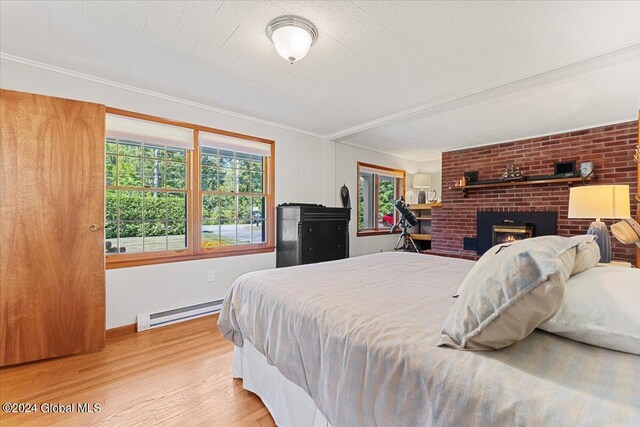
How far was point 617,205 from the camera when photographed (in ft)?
6.89

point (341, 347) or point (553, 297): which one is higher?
point (553, 297)

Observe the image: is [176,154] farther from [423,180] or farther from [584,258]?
[423,180]

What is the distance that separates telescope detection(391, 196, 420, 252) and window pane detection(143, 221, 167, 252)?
3.82m

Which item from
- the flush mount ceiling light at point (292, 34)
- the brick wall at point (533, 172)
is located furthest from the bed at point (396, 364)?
the brick wall at point (533, 172)

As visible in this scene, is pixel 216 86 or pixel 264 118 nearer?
pixel 216 86

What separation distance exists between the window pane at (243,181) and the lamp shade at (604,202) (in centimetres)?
330

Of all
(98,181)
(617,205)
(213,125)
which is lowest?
(617,205)

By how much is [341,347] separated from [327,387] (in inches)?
6.7

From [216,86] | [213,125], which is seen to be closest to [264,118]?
[213,125]

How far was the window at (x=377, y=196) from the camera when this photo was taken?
5196 mm

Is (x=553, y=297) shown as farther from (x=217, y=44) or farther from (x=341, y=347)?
(x=217, y=44)

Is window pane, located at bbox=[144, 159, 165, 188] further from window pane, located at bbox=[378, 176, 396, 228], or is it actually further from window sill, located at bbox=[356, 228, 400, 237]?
window pane, located at bbox=[378, 176, 396, 228]

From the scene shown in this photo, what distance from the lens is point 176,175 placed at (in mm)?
3039

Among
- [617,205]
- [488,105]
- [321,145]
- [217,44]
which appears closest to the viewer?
[217,44]
